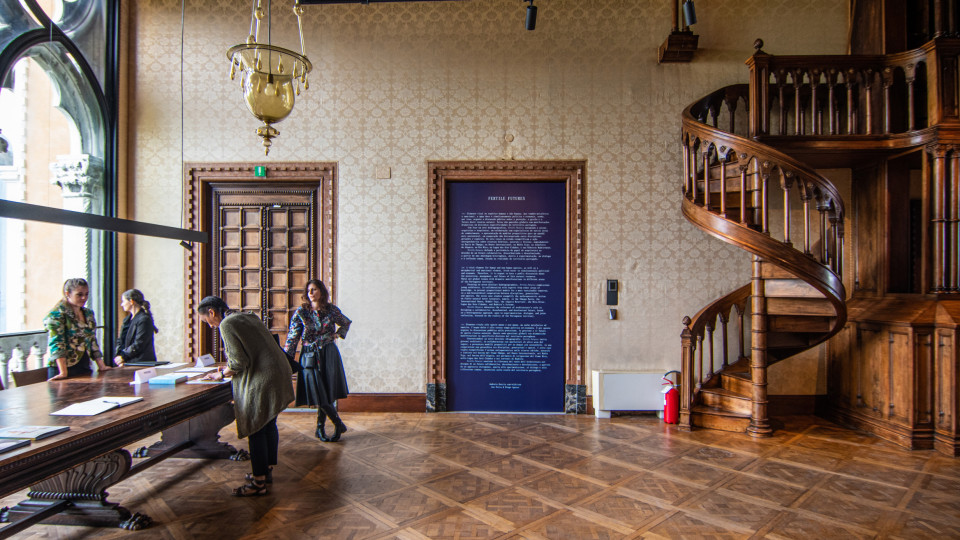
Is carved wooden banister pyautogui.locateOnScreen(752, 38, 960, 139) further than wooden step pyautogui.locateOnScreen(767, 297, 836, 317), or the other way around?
wooden step pyautogui.locateOnScreen(767, 297, 836, 317)

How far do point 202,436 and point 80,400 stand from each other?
4.19ft

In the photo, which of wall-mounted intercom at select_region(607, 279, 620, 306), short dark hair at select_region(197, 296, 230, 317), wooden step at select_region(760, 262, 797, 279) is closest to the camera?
short dark hair at select_region(197, 296, 230, 317)

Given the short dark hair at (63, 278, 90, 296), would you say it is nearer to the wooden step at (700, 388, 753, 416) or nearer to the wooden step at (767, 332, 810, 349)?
the wooden step at (700, 388, 753, 416)

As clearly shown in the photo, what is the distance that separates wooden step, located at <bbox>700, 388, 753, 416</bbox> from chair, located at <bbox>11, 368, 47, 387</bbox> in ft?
19.9

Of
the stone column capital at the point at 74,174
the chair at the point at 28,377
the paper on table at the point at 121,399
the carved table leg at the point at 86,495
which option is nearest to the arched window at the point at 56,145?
the stone column capital at the point at 74,174

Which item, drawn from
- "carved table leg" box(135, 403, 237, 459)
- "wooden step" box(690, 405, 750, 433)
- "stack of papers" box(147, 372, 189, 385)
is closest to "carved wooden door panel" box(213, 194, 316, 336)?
"carved table leg" box(135, 403, 237, 459)

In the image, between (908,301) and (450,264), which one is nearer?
(908,301)

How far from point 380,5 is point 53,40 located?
337 cm

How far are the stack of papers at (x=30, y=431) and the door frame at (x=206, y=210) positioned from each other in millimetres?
3483

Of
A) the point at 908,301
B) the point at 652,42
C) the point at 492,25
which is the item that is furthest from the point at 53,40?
the point at 908,301

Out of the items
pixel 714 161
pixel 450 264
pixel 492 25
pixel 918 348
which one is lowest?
pixel 918 348

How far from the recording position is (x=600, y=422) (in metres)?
5.60

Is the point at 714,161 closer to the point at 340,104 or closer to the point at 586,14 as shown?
the point at 586,14

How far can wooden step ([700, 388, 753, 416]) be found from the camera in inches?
207
